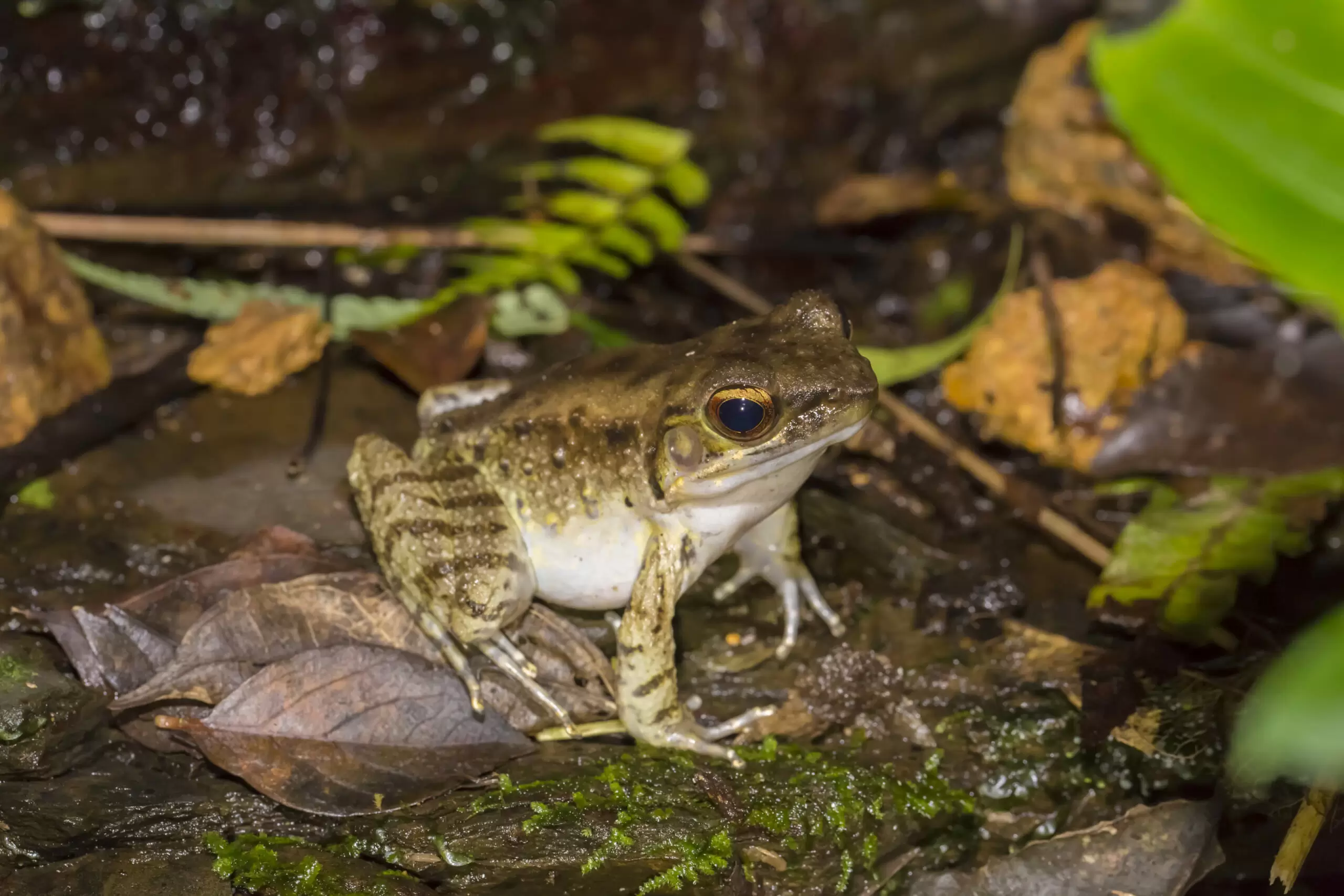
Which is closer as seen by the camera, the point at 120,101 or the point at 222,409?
the point at 222,409

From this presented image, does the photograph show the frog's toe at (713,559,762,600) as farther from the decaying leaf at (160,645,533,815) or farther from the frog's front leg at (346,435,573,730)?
the decaying leaf at (160,645,533,815)

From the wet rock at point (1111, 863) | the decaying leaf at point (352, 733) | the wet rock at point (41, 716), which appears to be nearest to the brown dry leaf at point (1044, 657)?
the wet rock at point (1111, 863)

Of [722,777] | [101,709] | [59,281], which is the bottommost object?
[722,777]

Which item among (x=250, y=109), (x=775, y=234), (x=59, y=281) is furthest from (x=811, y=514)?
(x=250, y=109)

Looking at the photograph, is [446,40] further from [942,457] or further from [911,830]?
[911,830]

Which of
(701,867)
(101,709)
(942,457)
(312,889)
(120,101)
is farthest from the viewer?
(120,101)

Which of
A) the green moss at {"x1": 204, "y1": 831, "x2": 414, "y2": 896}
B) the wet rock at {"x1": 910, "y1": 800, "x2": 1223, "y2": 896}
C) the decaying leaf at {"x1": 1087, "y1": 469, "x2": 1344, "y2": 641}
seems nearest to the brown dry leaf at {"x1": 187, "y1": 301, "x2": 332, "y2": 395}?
the green moss at {"x1": 204, "y1": 831, "x2": 414, "y2": 896}

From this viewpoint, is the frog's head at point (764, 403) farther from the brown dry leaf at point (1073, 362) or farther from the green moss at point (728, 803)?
the brown dry leaf at point (1073, 362)

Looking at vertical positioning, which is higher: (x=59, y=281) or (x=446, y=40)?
(x=446, y=40)

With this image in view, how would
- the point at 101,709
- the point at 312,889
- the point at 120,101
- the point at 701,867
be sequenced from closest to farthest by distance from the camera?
the point at 312,889 → the point at 701,867 → the point at 101,709 → the point at 120,101
